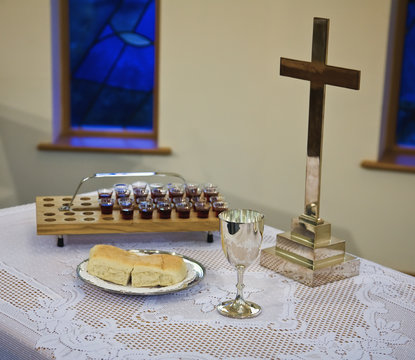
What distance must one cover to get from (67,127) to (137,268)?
2.43m

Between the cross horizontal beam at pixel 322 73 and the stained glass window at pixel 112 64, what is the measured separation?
2.12 metres

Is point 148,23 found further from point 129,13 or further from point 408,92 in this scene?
point 408,92

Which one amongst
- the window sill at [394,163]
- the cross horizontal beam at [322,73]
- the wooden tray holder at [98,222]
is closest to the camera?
the cross horizontal beam at [322,73]

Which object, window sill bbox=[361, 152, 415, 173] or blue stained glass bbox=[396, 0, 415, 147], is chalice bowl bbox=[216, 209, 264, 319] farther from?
blue stained glass bbox=[396, 0, 415, 147]

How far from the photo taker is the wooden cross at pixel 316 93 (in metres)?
1.54

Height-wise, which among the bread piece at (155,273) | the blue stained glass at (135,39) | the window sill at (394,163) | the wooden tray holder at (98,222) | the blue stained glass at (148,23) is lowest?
the bread piece at (155,273)

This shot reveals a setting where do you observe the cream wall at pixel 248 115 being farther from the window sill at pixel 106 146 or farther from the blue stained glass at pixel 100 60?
the blue stained glass at pixel 100 60

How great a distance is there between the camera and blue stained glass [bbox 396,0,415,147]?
133 inches

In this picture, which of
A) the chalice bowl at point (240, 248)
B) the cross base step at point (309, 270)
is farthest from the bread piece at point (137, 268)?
the cross base step at point (309, 270)

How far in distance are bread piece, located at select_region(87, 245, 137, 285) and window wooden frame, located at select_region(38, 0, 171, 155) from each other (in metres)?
2.05

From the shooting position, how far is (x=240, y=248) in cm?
131

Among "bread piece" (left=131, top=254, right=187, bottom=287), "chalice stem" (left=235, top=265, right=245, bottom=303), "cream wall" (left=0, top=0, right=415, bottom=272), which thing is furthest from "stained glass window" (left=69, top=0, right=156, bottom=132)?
"chalice stem" (left=235, top=265, right=245, bottom=303)

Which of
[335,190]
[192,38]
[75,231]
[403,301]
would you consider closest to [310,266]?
[403,301]

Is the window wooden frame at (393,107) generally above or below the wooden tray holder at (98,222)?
above
